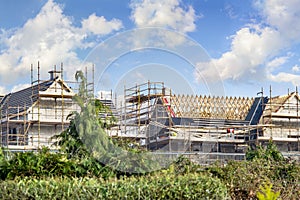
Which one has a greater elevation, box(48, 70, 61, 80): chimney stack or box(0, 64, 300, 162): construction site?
box(48, 70, 61, 80): chimney stack

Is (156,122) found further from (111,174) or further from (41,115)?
(111,174)

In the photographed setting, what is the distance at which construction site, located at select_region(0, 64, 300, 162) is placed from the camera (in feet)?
103

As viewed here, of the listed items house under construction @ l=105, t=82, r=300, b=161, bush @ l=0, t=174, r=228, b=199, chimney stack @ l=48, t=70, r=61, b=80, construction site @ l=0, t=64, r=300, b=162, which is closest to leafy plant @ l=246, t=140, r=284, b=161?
bush @ l=0, t=174, r=228, b=199

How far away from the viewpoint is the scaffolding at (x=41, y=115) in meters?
31.8

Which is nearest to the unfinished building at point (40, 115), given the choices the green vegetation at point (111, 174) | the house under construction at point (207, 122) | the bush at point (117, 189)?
the house under construction at point (207, 122)

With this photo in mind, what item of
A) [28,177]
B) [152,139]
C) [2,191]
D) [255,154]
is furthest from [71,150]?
[152,139]

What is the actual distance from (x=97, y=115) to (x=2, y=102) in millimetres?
28513

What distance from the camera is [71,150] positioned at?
36.3 ft

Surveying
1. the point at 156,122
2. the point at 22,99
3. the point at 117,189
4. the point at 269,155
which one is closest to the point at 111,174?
the point at 117,189

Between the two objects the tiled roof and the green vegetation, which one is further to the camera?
the tiled roof

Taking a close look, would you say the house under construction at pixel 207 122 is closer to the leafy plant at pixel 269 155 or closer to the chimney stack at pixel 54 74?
the chimney stack at pixel 54 74

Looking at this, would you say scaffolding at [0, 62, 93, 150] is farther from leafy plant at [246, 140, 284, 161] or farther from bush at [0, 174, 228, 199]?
bush at [0, 174, 228, 199]

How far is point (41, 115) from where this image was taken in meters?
32.3

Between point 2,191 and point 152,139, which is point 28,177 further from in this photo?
point 152,139
